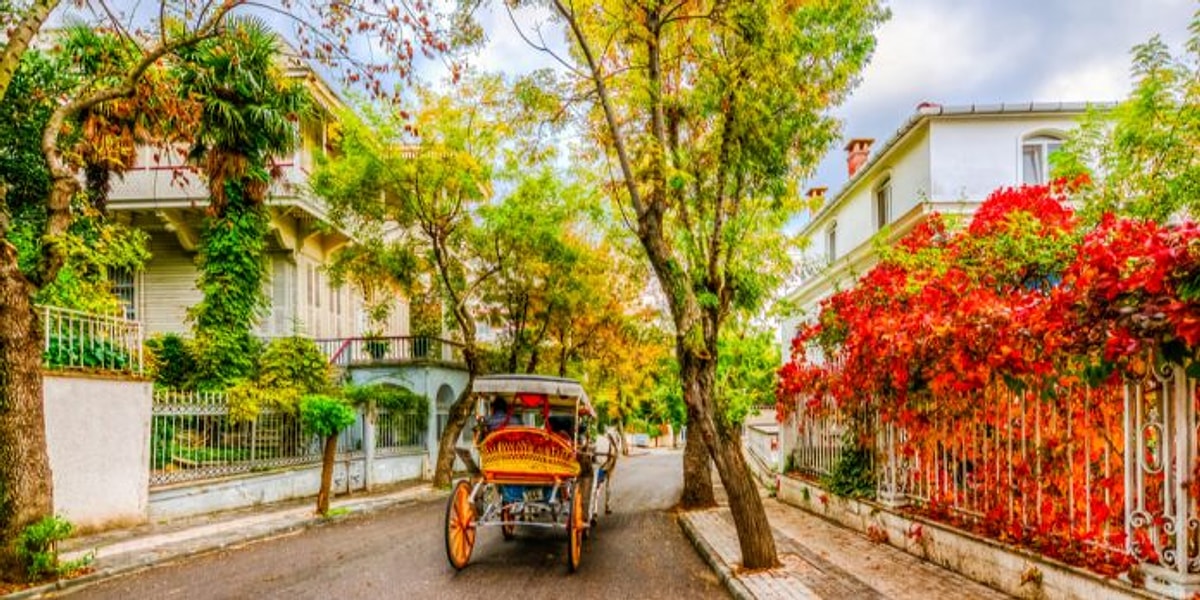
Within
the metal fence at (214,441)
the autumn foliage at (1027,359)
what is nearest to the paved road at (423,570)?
the metal fence at (214,441)

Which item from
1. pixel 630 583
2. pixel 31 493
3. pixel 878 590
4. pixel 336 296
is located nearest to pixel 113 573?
pixel 31 493

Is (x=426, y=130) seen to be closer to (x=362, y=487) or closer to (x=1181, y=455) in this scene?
(x=362, y=487)

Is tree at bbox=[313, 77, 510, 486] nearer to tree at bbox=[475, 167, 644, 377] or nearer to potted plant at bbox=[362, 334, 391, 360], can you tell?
tree at bbox=[475, 167, 644, 377]

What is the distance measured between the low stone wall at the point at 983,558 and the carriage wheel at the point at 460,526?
5024mm

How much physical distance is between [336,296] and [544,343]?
6.83 metres

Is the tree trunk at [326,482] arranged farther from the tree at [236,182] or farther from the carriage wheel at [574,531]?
the carriage wheel at [574,531]

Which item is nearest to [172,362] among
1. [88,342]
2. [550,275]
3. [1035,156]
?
[88,342]

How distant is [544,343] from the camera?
82.9ft

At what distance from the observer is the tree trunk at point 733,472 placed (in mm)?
8016

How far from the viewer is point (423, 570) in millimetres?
8680

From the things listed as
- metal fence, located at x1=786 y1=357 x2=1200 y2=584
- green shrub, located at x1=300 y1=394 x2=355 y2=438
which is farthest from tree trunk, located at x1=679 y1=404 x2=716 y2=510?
green shrub, located at x1=300 y1=394 x2=355 y2=438

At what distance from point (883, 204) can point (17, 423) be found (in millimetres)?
20924

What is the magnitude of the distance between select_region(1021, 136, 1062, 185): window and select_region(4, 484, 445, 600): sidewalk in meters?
17.2

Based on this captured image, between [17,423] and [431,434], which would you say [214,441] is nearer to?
[17,423]
